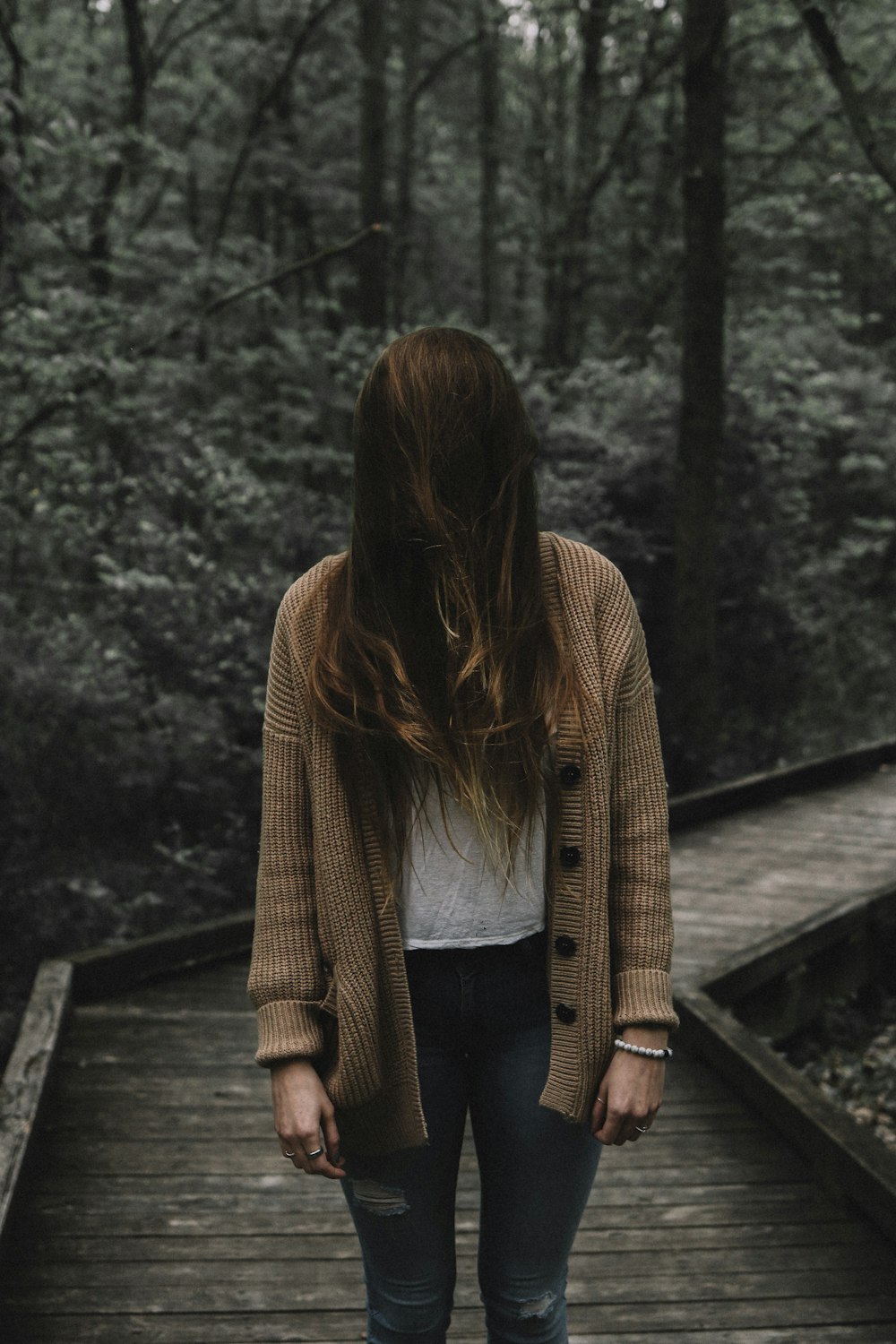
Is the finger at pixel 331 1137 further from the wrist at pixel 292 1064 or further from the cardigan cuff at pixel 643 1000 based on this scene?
the cardigan cuff at pixel 643 1000

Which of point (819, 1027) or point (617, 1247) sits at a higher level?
point (617, 1247)

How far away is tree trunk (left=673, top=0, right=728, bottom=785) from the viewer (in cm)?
848

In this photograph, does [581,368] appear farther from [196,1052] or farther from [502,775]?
[502,775]

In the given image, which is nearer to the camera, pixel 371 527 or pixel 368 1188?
pixel 371 527

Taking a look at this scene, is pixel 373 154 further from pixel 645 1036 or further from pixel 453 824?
pixel 645 1036

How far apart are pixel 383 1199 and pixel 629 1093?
0.41m

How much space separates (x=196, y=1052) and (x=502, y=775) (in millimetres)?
3366

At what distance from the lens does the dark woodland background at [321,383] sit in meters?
6.71

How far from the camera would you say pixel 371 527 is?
162 cm

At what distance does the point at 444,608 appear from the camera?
1.63 metres

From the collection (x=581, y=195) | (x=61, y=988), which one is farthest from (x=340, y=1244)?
(x=581, y=195)

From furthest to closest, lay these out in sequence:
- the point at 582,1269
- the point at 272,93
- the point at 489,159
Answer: the point at 489,159, the point at 272,93, the point at 582,1269

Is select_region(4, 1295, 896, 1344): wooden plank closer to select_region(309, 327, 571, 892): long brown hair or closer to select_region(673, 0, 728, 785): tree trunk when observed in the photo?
select_region(309, 327, 571, 892): long brown hair

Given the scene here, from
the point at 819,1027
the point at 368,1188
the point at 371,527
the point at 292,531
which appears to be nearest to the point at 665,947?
the point at 368,1188
